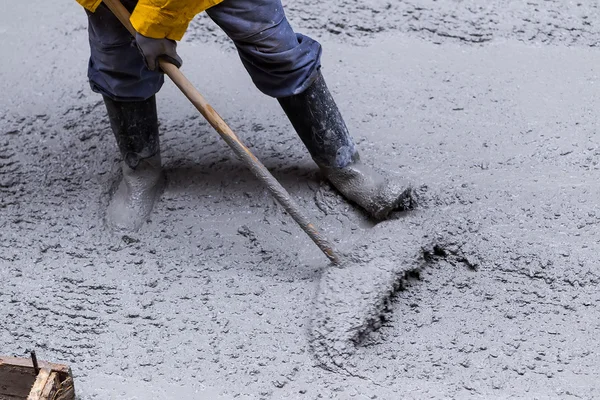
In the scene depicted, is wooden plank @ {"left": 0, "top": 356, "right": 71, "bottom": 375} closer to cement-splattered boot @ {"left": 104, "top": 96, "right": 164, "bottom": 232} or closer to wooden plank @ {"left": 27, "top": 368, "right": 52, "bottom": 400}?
wooden plank @ {"left": 27, "top": 368, "right": 52, "bottom": 400}

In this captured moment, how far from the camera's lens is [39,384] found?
1.80 m

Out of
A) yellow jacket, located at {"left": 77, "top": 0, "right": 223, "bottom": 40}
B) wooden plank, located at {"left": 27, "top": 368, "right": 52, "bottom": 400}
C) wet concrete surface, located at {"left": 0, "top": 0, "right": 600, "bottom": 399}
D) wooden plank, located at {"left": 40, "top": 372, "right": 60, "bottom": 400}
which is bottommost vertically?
wet concrete surface, located at {"left": 0, "top": 0, "right": 600, "bottom": 399}

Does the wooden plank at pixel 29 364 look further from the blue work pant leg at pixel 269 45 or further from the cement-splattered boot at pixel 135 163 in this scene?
the blue work pant leg at pixel 269 45

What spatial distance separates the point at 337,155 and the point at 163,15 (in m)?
0.64

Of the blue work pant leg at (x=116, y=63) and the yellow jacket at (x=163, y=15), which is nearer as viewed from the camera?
the yellow jacket at (x=163, y=15)

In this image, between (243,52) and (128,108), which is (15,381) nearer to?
(128,108)

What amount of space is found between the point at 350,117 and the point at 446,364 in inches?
36.4

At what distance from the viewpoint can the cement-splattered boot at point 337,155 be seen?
231 cm

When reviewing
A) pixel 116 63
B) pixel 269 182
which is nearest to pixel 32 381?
pixel 269 182

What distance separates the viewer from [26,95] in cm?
285

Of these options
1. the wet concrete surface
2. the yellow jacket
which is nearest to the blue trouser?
the yellow jacket

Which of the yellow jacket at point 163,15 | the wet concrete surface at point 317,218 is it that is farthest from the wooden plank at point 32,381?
the yellow jacket at point 163,15

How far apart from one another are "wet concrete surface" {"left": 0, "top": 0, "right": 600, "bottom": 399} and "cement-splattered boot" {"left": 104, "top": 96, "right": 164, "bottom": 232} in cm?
5

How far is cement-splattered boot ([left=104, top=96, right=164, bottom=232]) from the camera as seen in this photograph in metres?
2.42
